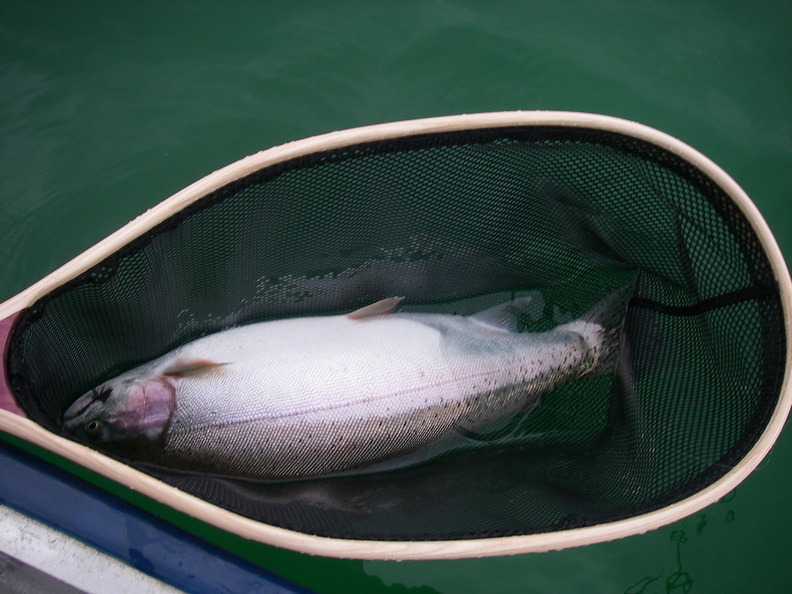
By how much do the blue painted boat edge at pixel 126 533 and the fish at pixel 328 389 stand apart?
0.59 ft

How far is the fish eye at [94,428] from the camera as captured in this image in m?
1.92

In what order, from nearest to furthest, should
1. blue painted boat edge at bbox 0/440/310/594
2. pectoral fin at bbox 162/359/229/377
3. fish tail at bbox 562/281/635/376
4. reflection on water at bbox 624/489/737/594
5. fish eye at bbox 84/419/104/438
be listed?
blue painted boat edge at bbox 0/440/310/594
fish eye at bbox 84/419/104/438
pectoral fin at bbox 162/359/229/377
fish tail at bbox 562/281/635/376
reflection on water at bbox 624/489/737/594

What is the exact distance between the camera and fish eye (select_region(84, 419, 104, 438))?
6.30 feet

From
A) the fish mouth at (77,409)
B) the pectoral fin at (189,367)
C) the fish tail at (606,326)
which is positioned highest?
the fish tail at (606,326)

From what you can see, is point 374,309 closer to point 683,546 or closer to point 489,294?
point 489,294

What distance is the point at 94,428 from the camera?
1.93 metres

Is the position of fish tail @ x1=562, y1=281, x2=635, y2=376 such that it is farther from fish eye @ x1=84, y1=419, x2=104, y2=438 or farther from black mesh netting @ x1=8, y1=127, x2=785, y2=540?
fish eye @ x1=84, y1=419, x2=104, y2=438

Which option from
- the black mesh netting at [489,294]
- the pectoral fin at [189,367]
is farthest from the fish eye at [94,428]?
the pectoral fin at [189,367]

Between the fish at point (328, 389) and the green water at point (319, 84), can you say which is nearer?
the fish at point (328, 389)

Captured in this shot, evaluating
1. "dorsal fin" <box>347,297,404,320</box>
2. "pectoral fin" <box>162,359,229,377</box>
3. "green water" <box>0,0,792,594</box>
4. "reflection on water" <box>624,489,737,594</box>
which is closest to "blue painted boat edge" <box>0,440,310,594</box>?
"pectoral fin" <box>162,359,229,377</box>

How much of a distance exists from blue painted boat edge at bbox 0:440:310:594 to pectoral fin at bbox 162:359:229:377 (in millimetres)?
445

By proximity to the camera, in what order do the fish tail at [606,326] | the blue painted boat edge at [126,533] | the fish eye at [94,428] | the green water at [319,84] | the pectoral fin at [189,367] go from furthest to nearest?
the green water at [319,84], the fish tail at [606,326], the pectoral fin at [189,367], the fish eye at [94,428], the blue painted boat edge at [126,533]

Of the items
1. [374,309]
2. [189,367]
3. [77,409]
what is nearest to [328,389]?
[374,309]

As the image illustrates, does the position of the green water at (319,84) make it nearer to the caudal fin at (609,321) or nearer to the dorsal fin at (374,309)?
the caudal fin at (609,321)
